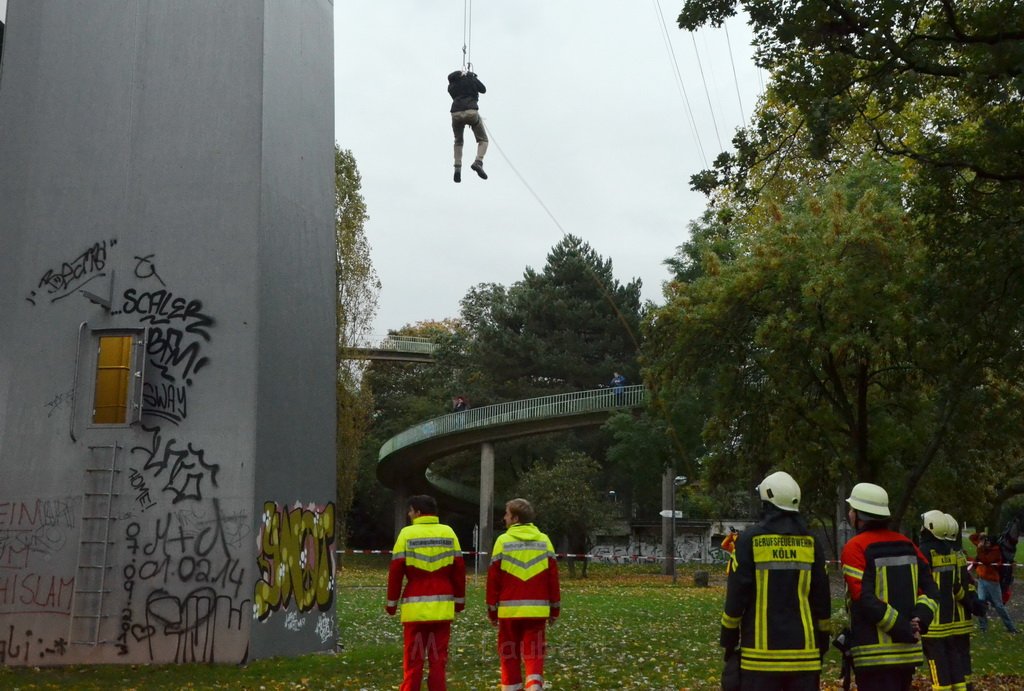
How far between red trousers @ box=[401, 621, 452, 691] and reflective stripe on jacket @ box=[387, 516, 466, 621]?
12 cm

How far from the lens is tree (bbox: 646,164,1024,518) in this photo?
20.3 meters

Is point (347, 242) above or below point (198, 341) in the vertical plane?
above

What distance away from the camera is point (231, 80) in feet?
49.2

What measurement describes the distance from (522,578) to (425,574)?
2.72 feet

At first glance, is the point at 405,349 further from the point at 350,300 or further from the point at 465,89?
the point at 465,89

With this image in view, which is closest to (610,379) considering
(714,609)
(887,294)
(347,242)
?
(347,242)

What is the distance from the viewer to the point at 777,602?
6.65 m

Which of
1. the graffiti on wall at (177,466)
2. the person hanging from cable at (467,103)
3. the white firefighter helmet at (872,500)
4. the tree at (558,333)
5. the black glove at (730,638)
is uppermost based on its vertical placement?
the tree at (558,333)

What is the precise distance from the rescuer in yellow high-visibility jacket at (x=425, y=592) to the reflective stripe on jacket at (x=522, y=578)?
33cm

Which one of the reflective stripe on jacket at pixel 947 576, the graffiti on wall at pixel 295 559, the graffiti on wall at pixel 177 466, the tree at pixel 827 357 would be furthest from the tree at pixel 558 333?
the reflective stripe on jacket at pixel 947 576

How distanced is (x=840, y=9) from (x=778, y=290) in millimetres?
9921

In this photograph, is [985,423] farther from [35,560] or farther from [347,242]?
[347,242]

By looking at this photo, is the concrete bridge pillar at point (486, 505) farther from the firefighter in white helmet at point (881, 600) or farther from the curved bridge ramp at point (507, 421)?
the firefighter in white helmet at point (881, 600)

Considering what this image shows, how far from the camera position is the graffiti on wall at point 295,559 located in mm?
13930
